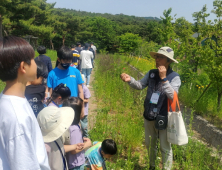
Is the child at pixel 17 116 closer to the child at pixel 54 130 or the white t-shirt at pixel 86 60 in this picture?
the child at pixel 54 130

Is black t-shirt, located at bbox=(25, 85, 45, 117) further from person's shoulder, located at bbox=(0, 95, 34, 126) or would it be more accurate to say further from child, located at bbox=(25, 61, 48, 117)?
person's shoulder, located at bbox=(0, 95, 34, 126)

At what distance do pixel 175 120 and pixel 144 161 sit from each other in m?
1.02

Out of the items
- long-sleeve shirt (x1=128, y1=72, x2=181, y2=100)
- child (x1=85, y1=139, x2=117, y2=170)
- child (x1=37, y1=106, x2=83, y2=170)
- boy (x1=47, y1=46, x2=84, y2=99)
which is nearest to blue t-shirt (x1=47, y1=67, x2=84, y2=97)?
boy (x1=47, y1=46, x2=84, y2=99)

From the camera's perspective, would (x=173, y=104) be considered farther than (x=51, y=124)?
Yes

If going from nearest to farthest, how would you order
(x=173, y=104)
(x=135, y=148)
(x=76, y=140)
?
(x=76, y=140), (x=173, y=104), (x=135, y=148)

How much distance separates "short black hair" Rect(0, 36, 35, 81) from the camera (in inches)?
37.9

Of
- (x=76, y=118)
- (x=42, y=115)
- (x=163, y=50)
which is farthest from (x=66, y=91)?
(x=163, y=50)

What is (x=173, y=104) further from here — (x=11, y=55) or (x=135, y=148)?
(x=11, y=55)

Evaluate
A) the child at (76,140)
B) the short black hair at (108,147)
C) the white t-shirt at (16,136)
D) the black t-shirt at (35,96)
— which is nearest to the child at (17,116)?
the white t-shirt at (16,136)

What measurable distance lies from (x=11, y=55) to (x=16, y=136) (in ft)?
1.26

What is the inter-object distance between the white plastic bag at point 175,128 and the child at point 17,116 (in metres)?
1.61

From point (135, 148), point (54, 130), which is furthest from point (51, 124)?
point (135, 148)

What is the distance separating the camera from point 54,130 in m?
1.55

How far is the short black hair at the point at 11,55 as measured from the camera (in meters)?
0.96
